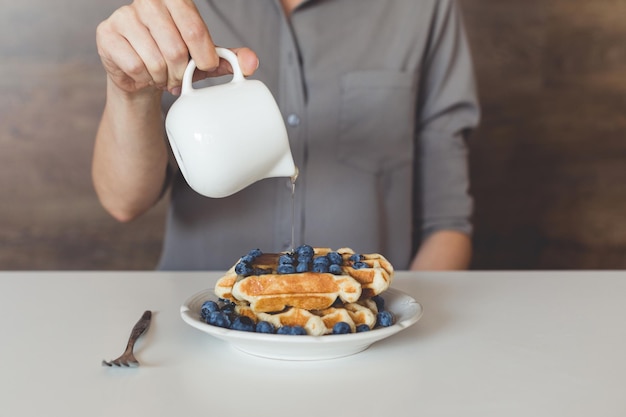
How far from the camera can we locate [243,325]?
75 cm

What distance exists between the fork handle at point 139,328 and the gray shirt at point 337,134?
62 centimetres

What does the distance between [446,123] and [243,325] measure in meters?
1.03

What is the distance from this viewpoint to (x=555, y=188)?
2.34 metres

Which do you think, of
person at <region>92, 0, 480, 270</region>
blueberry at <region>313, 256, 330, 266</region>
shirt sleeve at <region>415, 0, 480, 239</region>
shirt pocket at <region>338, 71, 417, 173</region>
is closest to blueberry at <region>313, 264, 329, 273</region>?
blueberry at <region>313, 256, 330, 266</region>

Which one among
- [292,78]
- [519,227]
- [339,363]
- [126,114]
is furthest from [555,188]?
[339,363]

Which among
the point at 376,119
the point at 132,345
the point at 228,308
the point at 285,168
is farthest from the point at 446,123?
the point at 132,345

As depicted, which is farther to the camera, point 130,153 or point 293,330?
point 130,153

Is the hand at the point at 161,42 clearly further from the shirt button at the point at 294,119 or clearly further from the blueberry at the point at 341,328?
the shirt button at the point at 294,119

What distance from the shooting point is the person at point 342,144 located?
4.84 ft

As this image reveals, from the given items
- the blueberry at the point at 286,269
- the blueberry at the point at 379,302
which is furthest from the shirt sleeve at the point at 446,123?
the blueberry at the point at 286,269

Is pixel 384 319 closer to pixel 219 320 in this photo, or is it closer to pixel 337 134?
pixel 219 320

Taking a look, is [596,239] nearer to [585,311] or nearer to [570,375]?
[585,311]

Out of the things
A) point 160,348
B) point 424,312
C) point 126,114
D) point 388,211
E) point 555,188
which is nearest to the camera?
point 160,348

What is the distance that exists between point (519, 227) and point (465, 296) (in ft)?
4.61
